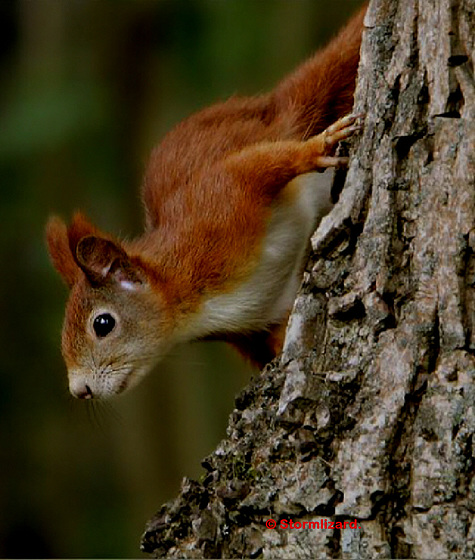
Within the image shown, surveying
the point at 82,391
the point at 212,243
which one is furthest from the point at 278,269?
the point at 82,391

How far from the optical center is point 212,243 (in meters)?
3.98

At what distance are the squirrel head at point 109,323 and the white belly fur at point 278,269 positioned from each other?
0.21 m

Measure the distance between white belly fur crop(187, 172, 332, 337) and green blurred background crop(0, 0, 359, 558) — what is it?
3.72 meters

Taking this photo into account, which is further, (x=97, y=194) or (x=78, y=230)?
(x=97, y=194)

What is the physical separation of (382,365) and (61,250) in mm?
1613

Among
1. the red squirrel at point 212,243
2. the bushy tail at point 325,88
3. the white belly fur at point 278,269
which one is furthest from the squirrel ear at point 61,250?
the bushy tail at point 325,88

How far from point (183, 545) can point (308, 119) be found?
4.94 feet

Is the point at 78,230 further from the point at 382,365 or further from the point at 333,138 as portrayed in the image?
the point at 382,365

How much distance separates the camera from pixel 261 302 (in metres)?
3.99

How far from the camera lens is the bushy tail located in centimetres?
403

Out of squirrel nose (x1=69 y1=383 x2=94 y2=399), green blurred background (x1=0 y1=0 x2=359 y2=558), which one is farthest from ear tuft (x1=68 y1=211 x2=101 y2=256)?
green blurred background (x1=0 y1=0 x2=359 y2=558)

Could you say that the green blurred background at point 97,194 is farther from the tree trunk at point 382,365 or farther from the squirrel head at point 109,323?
the tree trunk at point 382,365

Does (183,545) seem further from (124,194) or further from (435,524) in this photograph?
(124,194)

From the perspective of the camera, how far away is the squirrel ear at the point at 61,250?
4246mm
